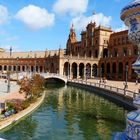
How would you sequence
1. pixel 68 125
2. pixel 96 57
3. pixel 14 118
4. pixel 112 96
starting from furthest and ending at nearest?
pixel 96 57 → pixel 112 96 → pixel 68 125 → pixel 14 118

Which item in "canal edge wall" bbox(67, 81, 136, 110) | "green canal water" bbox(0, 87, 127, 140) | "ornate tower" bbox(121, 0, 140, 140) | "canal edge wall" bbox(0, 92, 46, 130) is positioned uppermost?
"ornate tower" bbox(121, 0, 140, 140)

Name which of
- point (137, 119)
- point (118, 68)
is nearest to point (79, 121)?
point (137, 119)

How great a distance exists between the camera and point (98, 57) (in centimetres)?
9394

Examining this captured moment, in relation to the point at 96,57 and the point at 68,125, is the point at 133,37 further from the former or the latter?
the point at 96,57

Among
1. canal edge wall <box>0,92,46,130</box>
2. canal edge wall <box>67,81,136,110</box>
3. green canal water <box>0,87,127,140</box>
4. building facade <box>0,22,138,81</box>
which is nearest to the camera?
green canal water <box>0,87,127,140</box>

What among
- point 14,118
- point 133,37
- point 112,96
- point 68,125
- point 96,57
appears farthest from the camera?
point 96,57

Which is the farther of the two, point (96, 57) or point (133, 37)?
point (96, 57)

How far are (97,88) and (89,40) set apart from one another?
4672cm

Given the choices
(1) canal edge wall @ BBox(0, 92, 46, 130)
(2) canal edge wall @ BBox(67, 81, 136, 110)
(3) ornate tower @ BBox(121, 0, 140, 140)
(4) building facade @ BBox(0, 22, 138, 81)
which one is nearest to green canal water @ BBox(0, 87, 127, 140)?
(1) canal edge wall @ BBox(0, 92, 46, 130)

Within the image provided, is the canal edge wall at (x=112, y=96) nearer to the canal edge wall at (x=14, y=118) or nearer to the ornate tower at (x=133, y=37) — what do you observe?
the canal edge wall at (x=14, y=118)

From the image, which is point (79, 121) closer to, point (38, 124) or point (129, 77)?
point (38, 124)

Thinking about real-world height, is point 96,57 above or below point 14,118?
above

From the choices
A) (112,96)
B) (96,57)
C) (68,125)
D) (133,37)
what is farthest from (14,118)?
(96,57)

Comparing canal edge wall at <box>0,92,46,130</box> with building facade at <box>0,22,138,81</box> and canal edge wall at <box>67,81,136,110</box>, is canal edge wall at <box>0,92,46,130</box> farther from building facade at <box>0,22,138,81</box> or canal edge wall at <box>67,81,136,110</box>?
building facade at <box>0,22,138,81</box>
